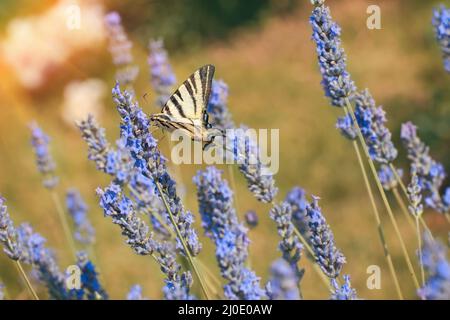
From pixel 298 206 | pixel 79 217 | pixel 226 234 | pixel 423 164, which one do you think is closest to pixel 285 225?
pixel 226 234

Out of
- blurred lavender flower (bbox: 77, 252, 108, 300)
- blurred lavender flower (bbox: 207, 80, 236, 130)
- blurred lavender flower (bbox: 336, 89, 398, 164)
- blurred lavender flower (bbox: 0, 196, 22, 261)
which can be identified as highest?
blurred lavender flower (bbox: 207, 80, 236, 130)

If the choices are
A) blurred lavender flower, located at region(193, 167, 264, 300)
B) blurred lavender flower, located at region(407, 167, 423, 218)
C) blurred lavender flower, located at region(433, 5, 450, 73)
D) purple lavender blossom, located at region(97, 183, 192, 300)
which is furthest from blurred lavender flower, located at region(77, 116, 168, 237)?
blurred lavender flower, located at region(433, 5, 450, 73)

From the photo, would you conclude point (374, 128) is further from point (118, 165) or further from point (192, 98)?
point (118, 165)

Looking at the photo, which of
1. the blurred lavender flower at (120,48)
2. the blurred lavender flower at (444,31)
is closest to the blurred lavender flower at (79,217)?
the blurred lavender flower at (120,48)

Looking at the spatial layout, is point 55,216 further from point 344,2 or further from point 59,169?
point 344,2

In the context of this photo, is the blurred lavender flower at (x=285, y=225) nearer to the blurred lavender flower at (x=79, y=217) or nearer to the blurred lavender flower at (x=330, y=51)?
the blurred lavender flower at (x=330, y=51)

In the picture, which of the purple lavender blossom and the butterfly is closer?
the purple lavender blossom

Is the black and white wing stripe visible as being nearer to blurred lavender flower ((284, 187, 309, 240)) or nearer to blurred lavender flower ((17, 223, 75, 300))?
blurred lavender flower ((284, 187, 309, 240))
